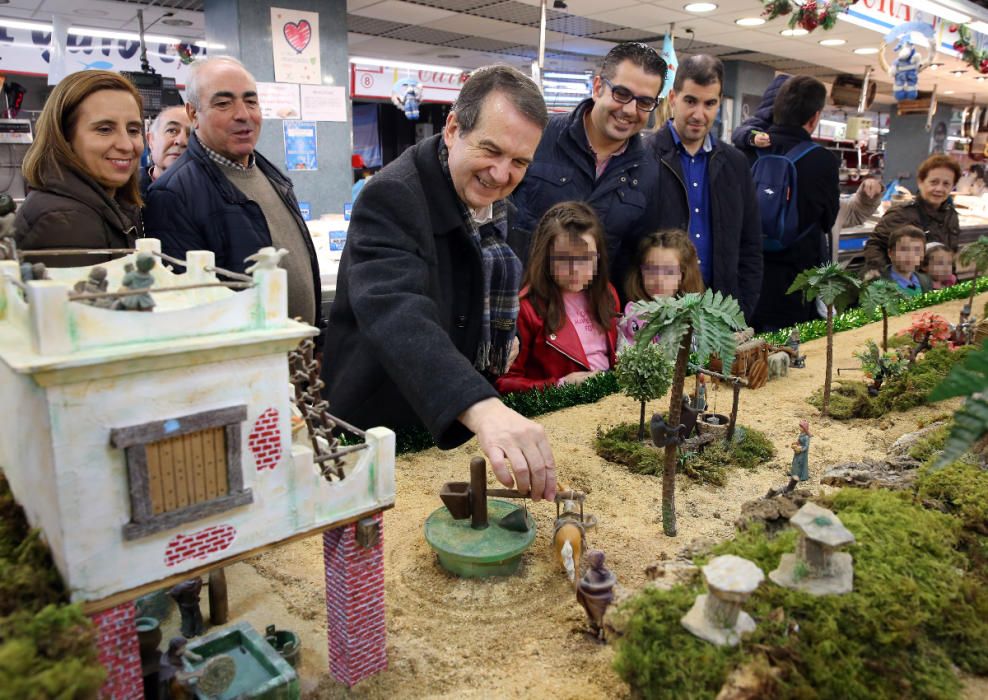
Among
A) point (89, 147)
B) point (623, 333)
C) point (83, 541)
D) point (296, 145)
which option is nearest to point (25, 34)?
Result: point (296, 145)

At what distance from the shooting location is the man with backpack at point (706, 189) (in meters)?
3.61

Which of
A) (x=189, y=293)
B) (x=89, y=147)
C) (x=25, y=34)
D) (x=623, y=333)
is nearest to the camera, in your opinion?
(x=189, y=293)

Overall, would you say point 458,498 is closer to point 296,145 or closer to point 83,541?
point 83,541

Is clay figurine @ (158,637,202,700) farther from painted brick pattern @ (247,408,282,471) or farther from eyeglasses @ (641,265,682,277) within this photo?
eyeglasses @ (641,265,682,277)

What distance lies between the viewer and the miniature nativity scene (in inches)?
42.4

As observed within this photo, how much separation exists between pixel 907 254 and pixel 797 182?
46.5 inches

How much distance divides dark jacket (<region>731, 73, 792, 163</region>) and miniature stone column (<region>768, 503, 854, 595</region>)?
3.95m

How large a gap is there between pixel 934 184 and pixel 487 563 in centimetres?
566

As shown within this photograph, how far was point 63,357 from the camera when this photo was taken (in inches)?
39.0

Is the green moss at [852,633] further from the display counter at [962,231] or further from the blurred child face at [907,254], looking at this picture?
the display counter at [962,231]

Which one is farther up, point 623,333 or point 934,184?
point 934,184

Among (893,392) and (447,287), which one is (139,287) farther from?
(893,392)

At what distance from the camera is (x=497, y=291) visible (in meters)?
2.54

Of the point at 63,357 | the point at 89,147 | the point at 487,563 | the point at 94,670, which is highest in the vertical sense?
the point at 89,147
